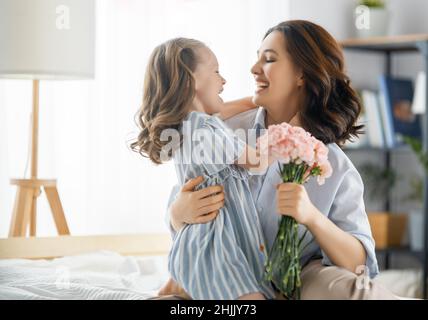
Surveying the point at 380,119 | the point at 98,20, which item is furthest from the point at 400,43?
the point at 98,20

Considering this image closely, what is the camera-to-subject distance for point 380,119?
8.77ft

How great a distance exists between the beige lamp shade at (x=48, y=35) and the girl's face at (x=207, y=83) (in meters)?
0.21

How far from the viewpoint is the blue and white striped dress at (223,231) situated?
3.26 feet

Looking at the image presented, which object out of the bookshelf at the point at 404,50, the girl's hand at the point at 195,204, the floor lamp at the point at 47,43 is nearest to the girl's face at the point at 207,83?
the girl's hand at the point at 195,204

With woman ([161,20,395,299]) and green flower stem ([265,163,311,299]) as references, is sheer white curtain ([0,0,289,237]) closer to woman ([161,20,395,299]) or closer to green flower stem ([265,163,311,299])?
woman ([161,20,395,299])

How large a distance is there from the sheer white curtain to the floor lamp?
1cm

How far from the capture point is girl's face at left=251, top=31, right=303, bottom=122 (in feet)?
3.38

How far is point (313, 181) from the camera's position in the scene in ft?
3.33

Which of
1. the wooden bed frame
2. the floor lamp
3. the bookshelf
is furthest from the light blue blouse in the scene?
the bookshelf

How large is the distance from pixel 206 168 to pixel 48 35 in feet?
1.15

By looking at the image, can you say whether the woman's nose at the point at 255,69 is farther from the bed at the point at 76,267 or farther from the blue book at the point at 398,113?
the blue book at the point at 398,113

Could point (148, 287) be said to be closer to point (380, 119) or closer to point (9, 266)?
point (9, 266)

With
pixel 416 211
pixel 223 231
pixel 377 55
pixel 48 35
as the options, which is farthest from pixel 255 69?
pixel 416 211

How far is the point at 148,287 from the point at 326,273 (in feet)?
0.91
